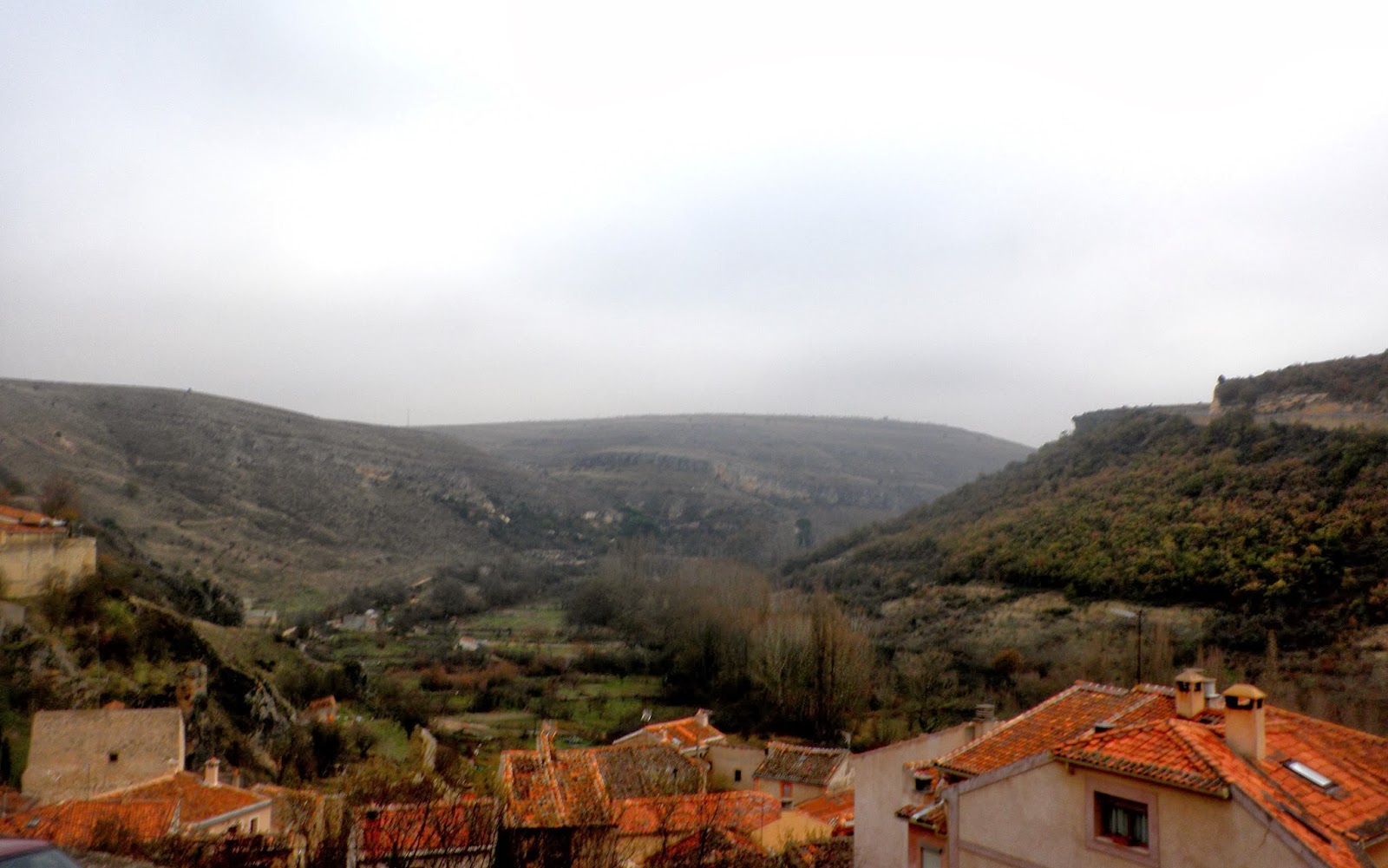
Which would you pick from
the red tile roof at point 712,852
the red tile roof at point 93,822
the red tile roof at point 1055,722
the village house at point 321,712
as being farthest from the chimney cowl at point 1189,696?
the village house at point 321,712

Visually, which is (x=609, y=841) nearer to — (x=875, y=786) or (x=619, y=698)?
(x=875, y=786)

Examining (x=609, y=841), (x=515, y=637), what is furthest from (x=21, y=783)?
(x=515, y=637)

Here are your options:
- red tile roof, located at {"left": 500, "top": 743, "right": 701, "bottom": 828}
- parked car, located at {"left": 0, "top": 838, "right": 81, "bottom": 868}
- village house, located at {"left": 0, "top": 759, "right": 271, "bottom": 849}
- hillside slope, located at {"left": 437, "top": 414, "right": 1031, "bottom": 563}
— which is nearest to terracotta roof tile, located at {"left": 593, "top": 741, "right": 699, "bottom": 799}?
red tile roof, located at {"left": 500, "top": 743, "right": 701, "bottom": 828}

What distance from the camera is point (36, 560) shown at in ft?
66.7

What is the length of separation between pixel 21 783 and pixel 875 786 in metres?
12.5

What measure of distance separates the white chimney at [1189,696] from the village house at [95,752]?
556 inches

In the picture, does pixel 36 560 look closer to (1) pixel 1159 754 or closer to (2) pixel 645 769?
(2) pixel 645 769

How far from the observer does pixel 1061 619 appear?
30531mm

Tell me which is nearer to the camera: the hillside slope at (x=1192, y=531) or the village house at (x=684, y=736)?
the hillside slope at (x=1192, y=531)

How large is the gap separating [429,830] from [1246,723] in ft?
21.5

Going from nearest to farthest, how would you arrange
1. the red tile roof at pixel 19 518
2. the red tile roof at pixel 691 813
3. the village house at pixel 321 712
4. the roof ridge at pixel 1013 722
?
1. the roof ridge at pixel 1013 722
2. the red tile roof at pixel 691 813
3. the red tile roof at pixel 19 518
4. the village house at pixel 321 712

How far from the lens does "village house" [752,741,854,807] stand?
838 inches

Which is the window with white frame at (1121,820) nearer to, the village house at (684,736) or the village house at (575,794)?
the village house at (575,794)

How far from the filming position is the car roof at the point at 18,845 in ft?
12.1
